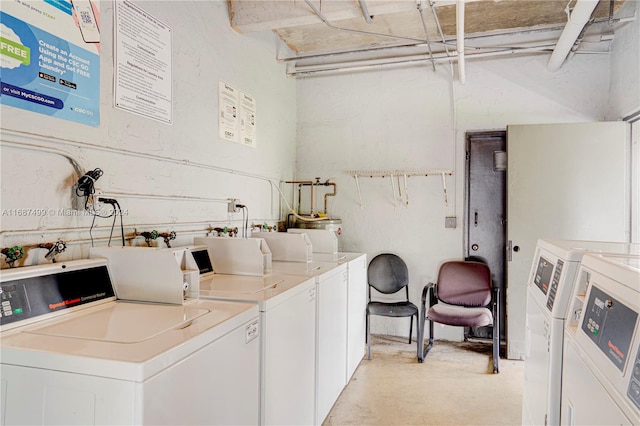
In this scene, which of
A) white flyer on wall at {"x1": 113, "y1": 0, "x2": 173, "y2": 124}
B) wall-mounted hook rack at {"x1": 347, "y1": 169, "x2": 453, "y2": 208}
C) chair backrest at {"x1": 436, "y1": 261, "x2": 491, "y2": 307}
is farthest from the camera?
wall-mounted hook rack at {"x1": 347, "y1": 169, "x2": 453, "y2": 208}

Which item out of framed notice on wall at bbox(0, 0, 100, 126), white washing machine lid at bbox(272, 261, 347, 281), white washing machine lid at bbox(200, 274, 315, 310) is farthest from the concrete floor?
framed notice on wall at bbox(0, 0, 100, 126)

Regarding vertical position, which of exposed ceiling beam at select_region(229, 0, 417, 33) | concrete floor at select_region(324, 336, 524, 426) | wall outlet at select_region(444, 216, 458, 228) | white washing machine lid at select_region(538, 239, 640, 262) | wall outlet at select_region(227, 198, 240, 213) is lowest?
concrete floor at select_region(324, 336, 524, 426)

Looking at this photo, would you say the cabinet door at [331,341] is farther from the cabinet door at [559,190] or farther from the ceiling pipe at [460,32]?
the ceiling pipe at [460,32]

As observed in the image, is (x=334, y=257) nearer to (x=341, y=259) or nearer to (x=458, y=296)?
(x=341, y=259)

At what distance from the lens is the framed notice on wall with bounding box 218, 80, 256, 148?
2.83 meters

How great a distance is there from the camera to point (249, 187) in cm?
324

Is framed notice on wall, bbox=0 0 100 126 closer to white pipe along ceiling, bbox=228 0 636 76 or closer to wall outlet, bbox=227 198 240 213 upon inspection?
wall outlet, bbox=227 198 240 213

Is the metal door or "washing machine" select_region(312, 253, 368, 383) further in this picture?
the metal door

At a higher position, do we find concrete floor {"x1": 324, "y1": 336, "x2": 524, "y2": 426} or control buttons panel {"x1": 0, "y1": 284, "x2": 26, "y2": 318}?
control buttons panel {"x1": 0, "y1": 284, "x2": 26, "y2": 318}

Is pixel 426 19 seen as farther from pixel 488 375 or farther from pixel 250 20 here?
pixel 488 375

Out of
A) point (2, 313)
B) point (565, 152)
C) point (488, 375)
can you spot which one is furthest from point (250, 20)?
point (488, 375)

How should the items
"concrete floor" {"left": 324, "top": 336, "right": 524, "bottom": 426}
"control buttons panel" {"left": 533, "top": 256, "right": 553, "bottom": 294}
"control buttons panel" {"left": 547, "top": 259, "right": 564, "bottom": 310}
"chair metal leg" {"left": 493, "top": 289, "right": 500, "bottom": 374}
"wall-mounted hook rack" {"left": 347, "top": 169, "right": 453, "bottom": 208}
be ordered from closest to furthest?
"control buttons panel" {"left": 547, "top": 259, "right": 564, "bottom": 310} < "control buttons panel" {"left": 533, "top": 256, "right": 553, "bottom": 294} < "concrete floor" {"left": 324, "top": 336, "right": 524, "bottom": 426} < "chair metal leg" {"left": 493, "top": 289, "right": 500, "bottom": 374} < "wall-mounted hook rack" {"left": 347, "top": 169, "right": 453, "bottom": 208}

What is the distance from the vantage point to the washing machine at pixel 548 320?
1469mm

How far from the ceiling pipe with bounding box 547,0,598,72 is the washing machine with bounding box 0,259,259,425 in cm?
276
